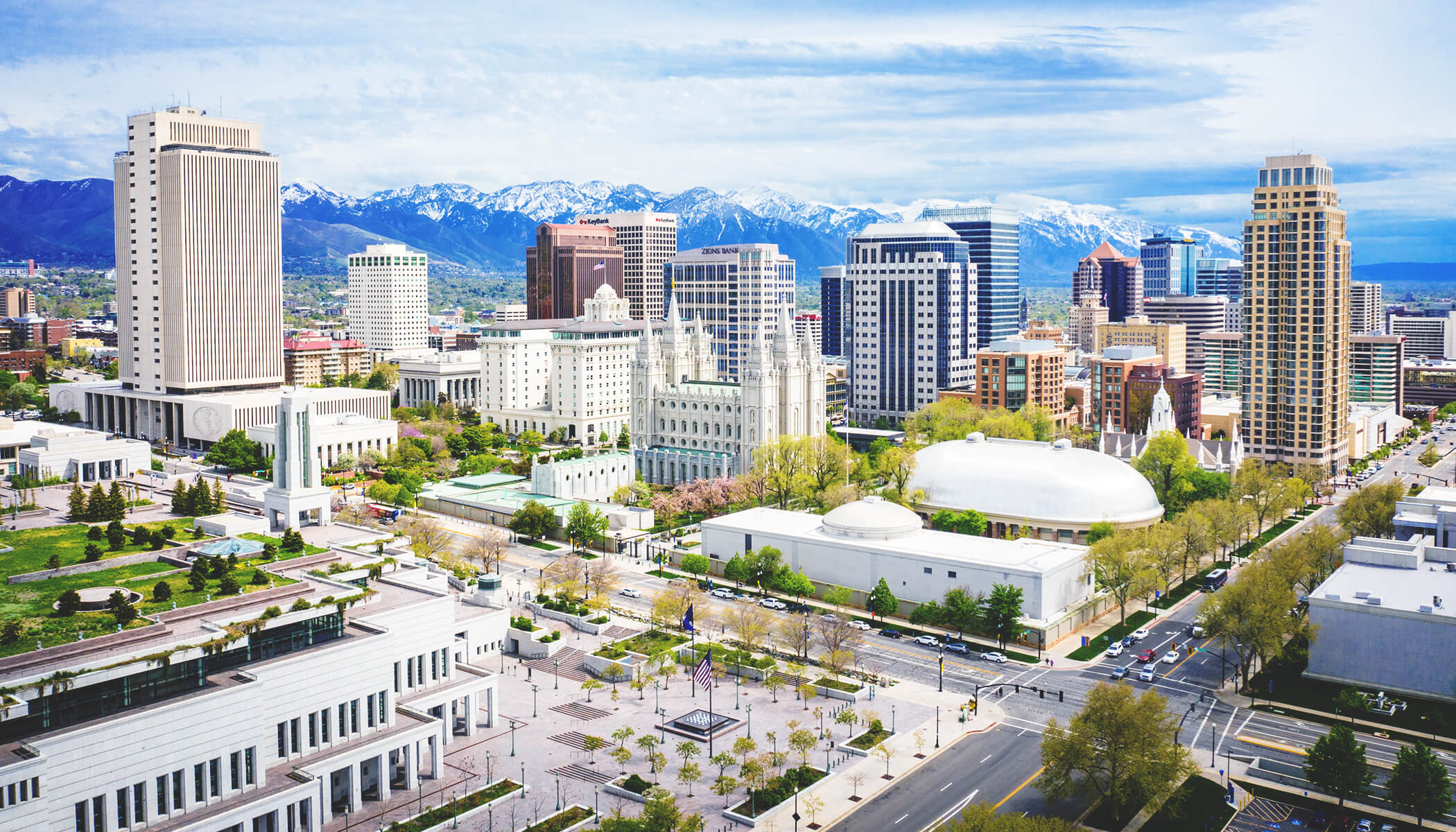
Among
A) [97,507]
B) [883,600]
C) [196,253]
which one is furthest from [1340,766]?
[196,253]

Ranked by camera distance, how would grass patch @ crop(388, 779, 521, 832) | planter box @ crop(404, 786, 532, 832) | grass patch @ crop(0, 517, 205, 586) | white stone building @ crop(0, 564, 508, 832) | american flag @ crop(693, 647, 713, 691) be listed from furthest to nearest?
1. grass patch @ crop(0, 517, 205, 586)
2. american flag @ crop(693, 647, 713, 691)
3. planter box @ crop(404, 786, 532, 832)
4. grass patch @ crop(388, 779, 521, 832)
5. white stone building @ crop(0, 564, 508, 832)

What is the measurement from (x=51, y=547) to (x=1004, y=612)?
7157 cm

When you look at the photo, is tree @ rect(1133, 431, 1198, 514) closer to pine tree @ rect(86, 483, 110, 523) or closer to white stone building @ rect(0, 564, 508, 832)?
white stone building @ rect(0, 564, 508, 832)

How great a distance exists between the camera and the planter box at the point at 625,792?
209ft

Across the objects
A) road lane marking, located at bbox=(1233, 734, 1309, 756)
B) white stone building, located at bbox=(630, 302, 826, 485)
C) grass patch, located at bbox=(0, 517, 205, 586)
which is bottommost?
road lane marking, located at bbox=(1233, 734, 1309, 756)

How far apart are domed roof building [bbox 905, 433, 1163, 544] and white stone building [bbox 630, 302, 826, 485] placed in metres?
26.6

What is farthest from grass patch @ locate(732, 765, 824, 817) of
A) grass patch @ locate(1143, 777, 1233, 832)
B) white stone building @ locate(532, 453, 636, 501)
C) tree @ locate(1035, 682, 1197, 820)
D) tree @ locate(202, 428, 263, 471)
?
tree @ locate(202, 428, 263, 471)

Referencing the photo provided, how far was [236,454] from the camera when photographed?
158 meters

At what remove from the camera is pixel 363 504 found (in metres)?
137

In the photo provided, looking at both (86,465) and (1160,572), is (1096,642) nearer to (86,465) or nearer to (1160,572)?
(1160,572)

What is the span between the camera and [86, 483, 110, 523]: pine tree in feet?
305

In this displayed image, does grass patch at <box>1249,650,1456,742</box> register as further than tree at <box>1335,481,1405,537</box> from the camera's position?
No

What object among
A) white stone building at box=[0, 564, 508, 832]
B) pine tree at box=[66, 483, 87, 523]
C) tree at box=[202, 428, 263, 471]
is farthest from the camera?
tree at box=[202, 428, 263, 471]

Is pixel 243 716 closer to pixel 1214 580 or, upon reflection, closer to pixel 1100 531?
pixel 1100 531
